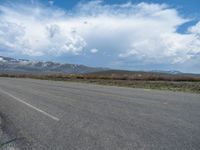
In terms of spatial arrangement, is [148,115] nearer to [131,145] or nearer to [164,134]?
[164,134]

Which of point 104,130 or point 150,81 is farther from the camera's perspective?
point 150,81

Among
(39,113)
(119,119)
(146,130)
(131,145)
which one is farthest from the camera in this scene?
(39,113)

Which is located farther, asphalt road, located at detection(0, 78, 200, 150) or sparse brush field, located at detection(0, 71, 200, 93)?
sparse brush field, located at detection(0, 71, 200, 93)

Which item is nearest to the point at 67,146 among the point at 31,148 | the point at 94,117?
the point at 31,148

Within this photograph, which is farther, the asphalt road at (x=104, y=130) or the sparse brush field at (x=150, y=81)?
the sparse brush field at (x=150, y=81)

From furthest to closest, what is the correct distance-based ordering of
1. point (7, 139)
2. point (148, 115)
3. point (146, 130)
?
point (148, 115)
point (146, 130)
point (7, 139)

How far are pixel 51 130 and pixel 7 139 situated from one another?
112 cm

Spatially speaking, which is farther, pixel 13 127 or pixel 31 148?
pixel 13 127

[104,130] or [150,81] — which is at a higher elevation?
[104,130]

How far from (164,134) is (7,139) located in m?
3.52

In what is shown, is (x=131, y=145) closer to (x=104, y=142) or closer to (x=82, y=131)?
(x=104, y=142)

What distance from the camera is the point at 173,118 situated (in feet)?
28.8

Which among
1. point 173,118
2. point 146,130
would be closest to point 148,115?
point 173,118

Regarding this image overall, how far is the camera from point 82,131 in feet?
23.1
